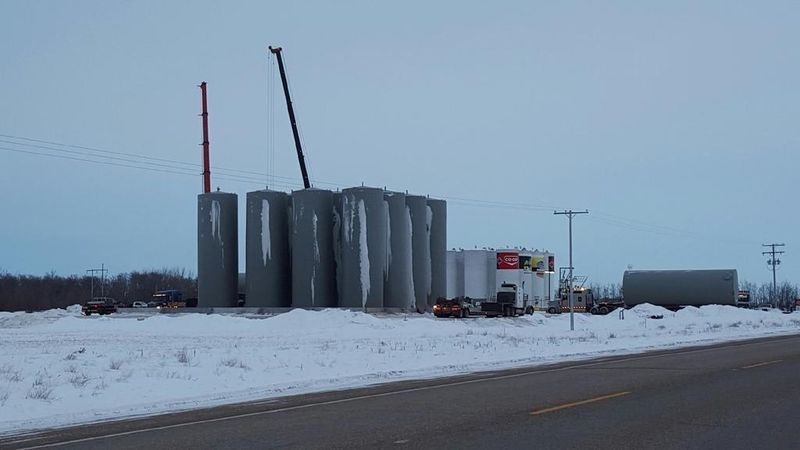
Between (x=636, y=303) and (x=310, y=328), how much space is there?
167 ft

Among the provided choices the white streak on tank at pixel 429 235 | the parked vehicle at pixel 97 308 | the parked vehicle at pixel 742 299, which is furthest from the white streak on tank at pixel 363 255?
the parked vehicle at pixel 742 299

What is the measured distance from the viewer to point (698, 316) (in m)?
79.2

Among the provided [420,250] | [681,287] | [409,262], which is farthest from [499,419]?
[681,287]

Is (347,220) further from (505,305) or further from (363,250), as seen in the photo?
(505,305)

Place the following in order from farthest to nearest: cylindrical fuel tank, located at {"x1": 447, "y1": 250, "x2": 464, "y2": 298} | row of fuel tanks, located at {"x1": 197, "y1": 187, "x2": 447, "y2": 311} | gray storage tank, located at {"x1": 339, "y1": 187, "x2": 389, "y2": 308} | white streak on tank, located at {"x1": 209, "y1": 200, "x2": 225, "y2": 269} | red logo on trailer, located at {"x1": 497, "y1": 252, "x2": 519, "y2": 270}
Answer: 1. cylindrical fuel tank, located at {"x1": 447, "y1": 250, "x2": 464, "y2": 298}
2. red logo on trailer, located at {"x1": 497, "y1": 252, "x2": 519, "y2": 270}
3. white streak on tank, located at {"x1": 209, "y1": 200, "x2": 225, "y2": 269}
4. row of fuel tanks, located at {"x1": 197, "y1": 187, "x2": 447, "y2": 311}
5. gray storage tank, located at {"x1": 339, "y1": 187, "x2": 389, "y2": 308}

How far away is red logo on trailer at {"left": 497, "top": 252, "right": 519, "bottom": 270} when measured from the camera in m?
102

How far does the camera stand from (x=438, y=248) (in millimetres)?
76562

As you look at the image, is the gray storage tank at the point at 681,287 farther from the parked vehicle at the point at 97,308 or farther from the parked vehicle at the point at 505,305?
the parked vehicle at the point at 97,308

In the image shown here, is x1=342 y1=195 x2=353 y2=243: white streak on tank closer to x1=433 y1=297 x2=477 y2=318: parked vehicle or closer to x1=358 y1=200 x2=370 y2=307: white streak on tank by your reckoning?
x1=358 y1=200 x2=370 y2=307: white streak on tank

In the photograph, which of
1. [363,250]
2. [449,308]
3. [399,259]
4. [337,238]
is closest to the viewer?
[363,250]

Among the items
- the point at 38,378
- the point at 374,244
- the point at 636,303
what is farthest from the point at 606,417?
the point at 636,303

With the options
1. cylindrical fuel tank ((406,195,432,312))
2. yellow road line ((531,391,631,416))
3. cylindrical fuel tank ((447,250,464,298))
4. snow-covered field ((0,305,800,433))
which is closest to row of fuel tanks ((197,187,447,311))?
cylindrical fuel tank ((406,195,432,312))

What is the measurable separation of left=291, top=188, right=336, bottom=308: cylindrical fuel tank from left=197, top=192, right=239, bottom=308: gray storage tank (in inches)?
221

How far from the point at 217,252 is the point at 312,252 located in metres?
8.27
